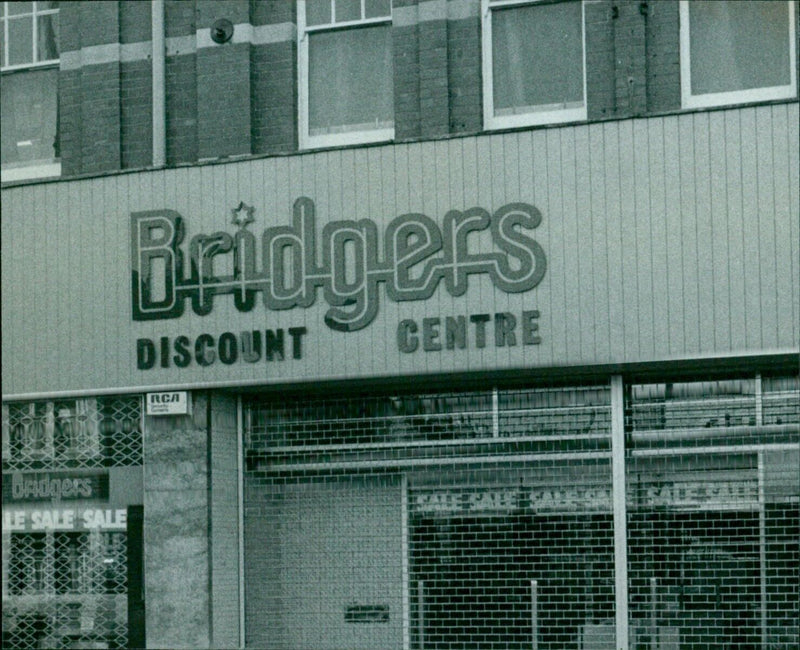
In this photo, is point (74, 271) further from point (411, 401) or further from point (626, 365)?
point (626, 365)

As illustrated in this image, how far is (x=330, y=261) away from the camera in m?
10.3

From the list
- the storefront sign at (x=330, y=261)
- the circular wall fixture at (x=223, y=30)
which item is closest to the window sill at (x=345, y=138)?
the storefront sign at (x=330, y=261)

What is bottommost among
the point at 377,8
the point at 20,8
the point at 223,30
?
the point at 223,30

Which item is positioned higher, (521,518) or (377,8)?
(377,8)

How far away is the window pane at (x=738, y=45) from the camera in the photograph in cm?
947

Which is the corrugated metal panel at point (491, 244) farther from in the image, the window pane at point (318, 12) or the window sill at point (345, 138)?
the window pane at point (318, 12)

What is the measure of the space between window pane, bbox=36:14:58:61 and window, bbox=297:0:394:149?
254cm

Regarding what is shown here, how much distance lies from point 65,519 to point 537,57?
18.8 ft

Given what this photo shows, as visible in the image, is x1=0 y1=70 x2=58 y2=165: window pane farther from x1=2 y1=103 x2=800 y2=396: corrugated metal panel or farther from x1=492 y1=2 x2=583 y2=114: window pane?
x1=492 y1=2 x2=583 y2=114: window pane

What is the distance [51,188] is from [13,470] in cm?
258

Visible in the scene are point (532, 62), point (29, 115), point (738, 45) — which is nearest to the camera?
point (738, 45)

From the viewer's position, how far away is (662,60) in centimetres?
965

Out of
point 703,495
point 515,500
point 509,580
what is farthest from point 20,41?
point 703,495

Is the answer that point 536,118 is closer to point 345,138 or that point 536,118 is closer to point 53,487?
point 345,138
